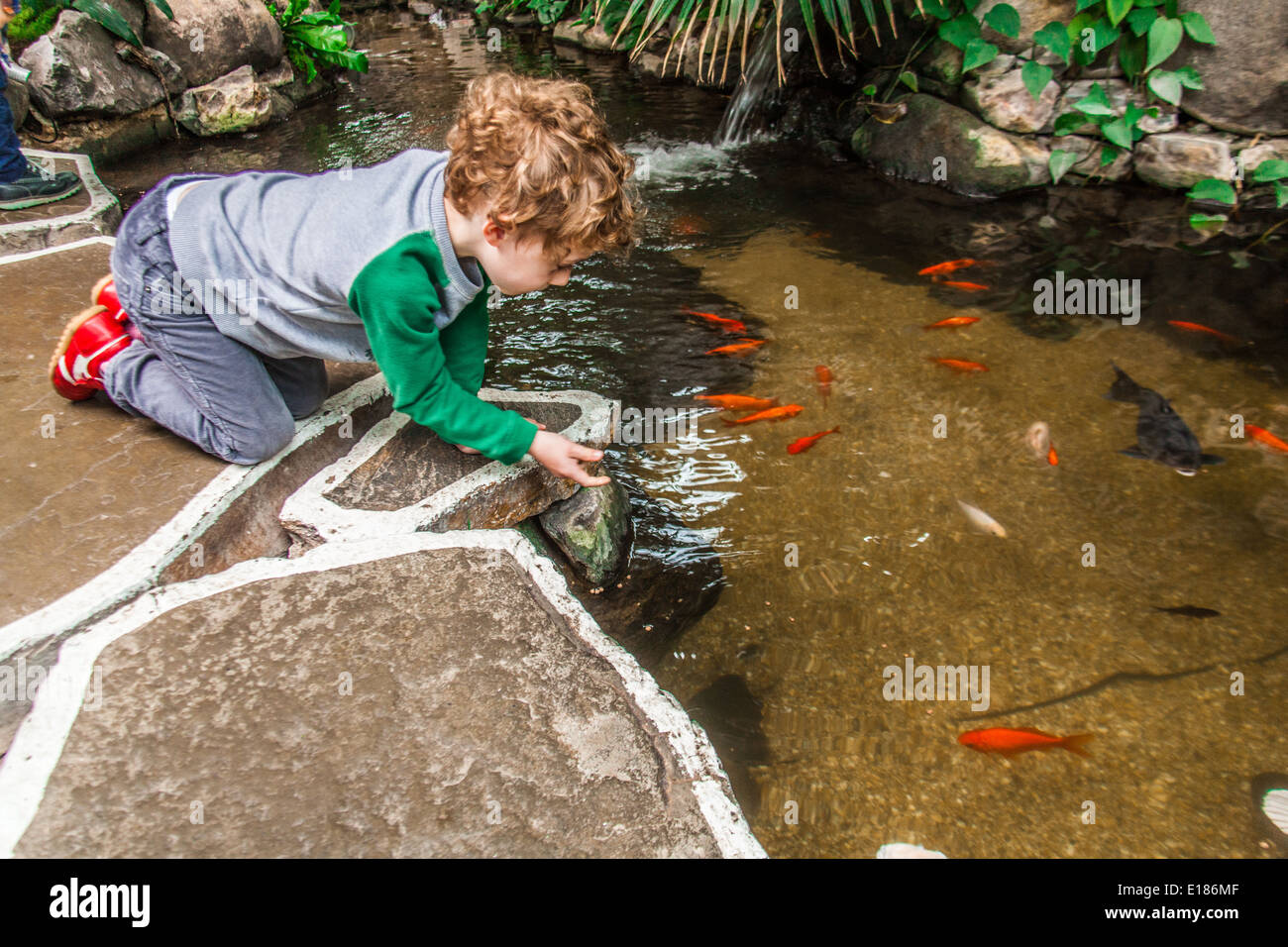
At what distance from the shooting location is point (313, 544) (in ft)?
7.03

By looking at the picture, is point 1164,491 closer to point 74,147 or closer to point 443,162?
point 443,162

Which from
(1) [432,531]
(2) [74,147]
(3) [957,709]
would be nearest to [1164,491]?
(3) [957,709]

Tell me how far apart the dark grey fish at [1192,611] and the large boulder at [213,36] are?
805cm

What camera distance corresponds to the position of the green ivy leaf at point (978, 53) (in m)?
5.21

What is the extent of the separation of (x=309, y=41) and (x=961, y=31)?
6.28 meters

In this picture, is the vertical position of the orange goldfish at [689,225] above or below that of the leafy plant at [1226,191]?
above

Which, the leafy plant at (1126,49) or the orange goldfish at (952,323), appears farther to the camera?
the leafy plant at (1126,49)

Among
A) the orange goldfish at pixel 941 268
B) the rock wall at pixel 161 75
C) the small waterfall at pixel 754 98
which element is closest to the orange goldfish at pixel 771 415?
the orange goldfish at pixel 941 268

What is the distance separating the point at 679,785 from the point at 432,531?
3.20 feet

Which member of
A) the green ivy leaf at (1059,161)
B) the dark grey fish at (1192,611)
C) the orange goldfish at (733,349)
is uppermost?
the green ivy leaf at (1059,161)

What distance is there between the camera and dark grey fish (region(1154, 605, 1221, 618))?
95.8 inches

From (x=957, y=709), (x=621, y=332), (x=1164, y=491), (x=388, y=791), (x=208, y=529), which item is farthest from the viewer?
(x=621, y=332)

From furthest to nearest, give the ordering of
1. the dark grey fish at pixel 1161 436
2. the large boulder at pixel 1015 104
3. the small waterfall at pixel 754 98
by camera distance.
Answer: the small waterfall at pixel 754 98 < the large boulder at pixel 1015 104 < the dark grey fish at pixel 1161 436

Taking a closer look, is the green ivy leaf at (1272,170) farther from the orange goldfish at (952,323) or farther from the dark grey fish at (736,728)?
the dark grey fish at (736,728)
